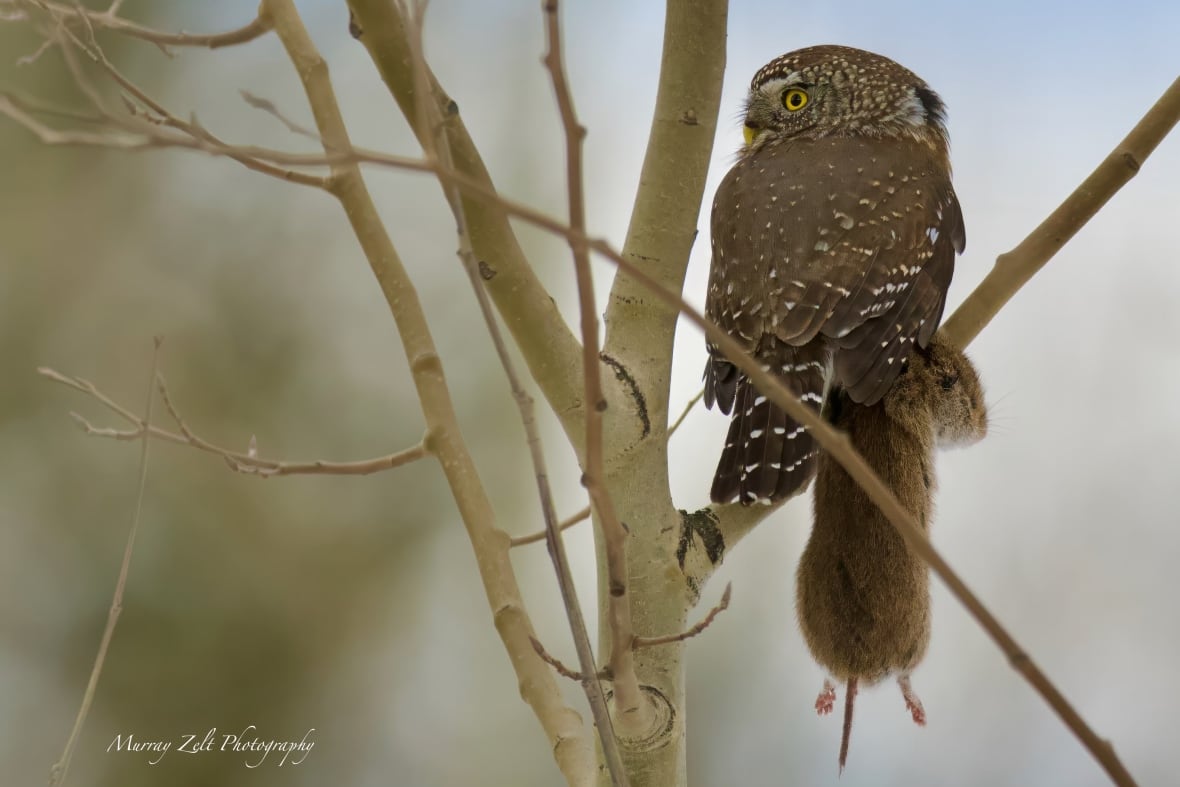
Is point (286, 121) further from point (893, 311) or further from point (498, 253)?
point (893, 311)

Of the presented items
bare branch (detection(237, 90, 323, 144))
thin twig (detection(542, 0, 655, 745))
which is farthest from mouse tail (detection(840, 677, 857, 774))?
bare branch (detection(237, 90, 323, 144))

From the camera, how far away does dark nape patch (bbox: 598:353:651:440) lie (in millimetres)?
1913

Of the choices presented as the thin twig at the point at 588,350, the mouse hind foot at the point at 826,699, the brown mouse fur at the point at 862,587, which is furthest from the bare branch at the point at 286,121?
the mouse hind foot at the point at 826,699

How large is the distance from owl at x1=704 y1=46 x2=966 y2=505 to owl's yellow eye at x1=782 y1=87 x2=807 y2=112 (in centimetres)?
13

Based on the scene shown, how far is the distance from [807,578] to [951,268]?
0.92 m

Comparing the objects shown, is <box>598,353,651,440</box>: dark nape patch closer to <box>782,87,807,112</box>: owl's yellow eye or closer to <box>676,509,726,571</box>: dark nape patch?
<box>676,509,726,571</box>: dark nape patch

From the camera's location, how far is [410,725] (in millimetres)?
4125

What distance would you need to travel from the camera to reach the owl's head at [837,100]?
3115 mm

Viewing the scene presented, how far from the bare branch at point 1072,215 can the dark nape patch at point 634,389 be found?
91cm

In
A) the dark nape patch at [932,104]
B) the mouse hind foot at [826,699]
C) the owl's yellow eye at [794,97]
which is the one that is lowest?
the mouse hind foot at [826,699]

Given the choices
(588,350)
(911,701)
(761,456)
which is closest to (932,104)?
(761,456)

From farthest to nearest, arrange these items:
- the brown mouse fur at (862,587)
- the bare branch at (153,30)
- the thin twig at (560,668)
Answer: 1. the brown mouse fur at (862,587)
2. the bare branch at (153,30)
3. the thin twig at (560,668)

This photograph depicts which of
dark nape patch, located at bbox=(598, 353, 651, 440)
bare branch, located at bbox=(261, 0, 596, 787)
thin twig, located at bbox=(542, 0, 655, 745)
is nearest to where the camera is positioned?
thin twig, located at bbox=(542, 0, 655, 745)

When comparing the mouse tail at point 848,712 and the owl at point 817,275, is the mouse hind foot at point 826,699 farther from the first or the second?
the owl at point 817,275
